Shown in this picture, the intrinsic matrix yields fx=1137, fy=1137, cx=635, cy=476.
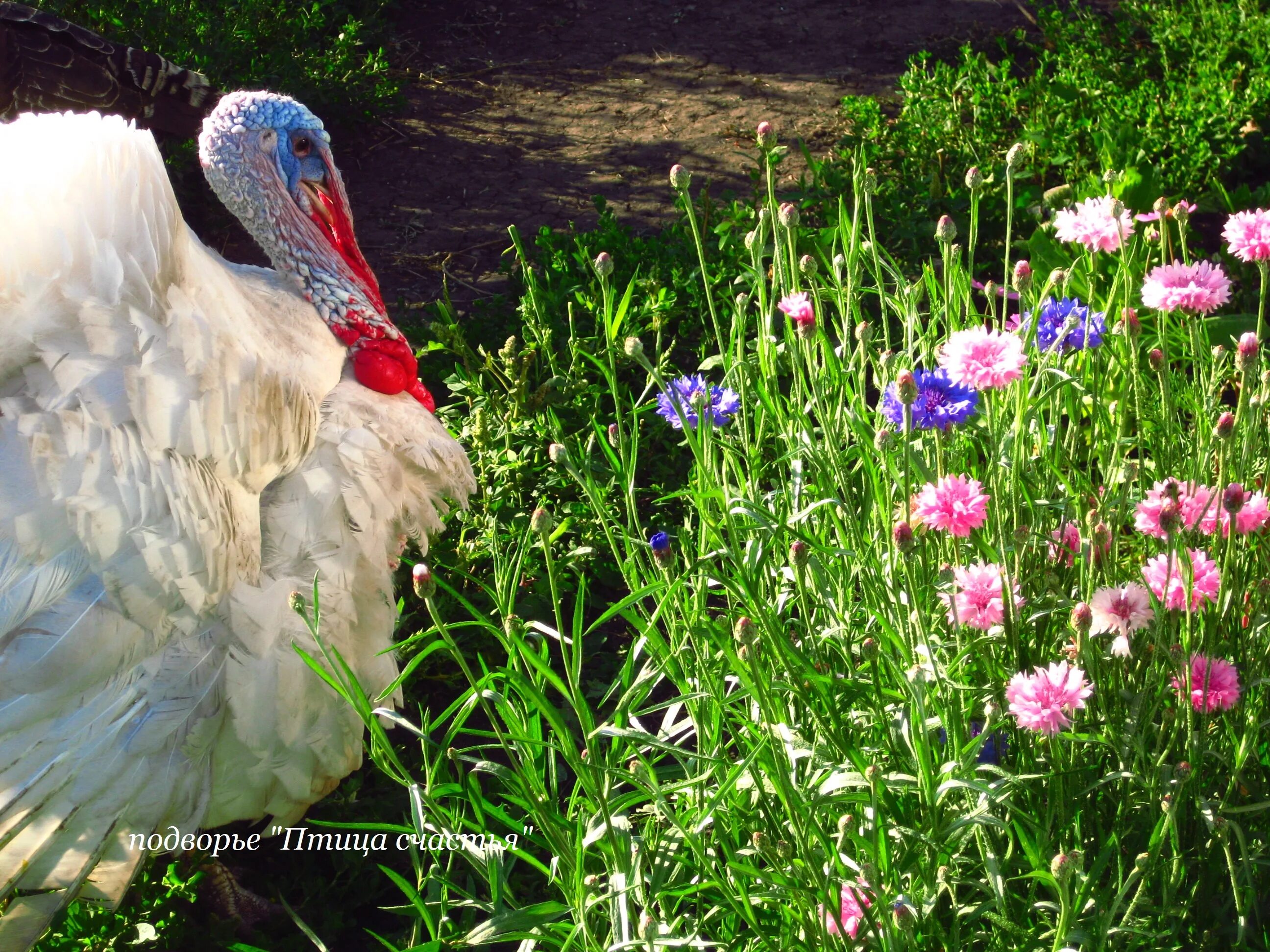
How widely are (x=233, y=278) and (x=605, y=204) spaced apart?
1.79 metres

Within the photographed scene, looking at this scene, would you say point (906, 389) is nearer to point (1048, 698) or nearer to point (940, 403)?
point (940, 403)

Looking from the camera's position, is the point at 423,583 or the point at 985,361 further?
the point at 985,361

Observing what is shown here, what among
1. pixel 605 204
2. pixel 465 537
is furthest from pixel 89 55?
pixel 465 537

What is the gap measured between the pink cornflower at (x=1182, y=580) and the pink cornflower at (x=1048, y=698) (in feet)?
0.54

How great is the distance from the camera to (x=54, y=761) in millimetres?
1775

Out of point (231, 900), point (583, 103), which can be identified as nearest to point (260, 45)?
point (583, 103)

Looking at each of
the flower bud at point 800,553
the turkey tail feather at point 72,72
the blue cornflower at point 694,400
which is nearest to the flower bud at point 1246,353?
the flower bud at point 800,553

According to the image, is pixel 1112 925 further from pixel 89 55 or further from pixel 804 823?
pixel 89 55

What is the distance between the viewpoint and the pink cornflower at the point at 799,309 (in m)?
1.76

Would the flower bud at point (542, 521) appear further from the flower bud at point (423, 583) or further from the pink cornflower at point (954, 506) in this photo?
the pink cornflower at point (954, 506)

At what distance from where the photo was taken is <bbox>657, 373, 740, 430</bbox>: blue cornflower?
65.5 inches

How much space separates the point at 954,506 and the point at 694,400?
38cm

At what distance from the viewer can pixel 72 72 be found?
12.3 ft

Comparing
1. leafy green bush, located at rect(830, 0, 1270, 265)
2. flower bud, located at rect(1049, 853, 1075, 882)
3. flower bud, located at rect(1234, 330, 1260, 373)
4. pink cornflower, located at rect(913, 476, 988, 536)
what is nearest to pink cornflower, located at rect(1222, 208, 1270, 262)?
flower bud, located at rect(1234, 330, 1260, 373)
